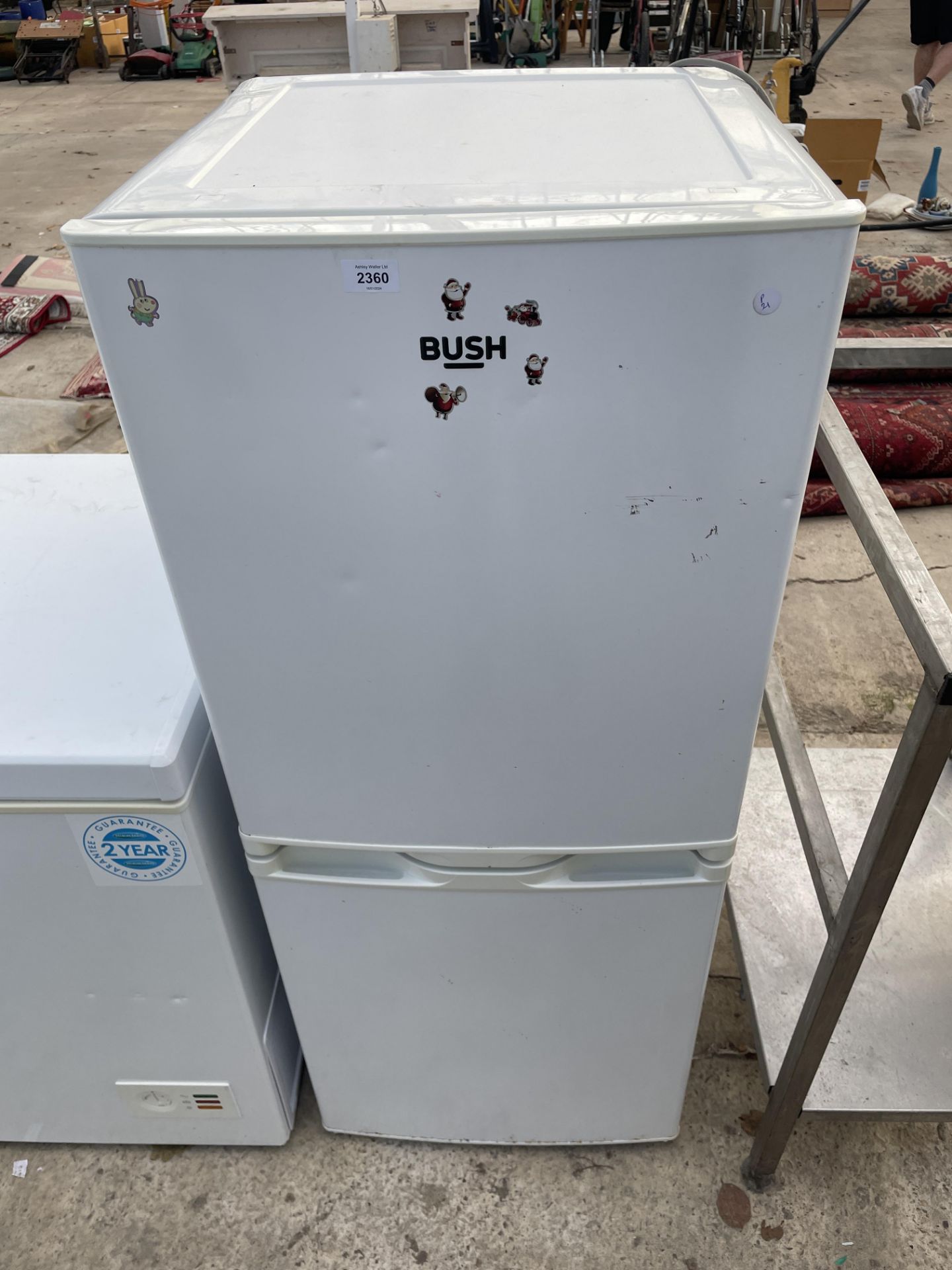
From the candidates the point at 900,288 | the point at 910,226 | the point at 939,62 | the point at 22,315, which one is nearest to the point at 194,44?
the point at 22,315

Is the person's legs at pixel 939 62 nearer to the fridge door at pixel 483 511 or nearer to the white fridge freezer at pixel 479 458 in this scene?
the white fridge freezer at pixel 479 458

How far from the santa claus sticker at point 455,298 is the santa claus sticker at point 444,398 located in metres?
0.06

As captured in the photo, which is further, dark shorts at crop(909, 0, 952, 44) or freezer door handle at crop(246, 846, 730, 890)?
dark shorts at crop(909, 0, 952, 44)

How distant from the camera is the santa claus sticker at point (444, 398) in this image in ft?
2.48

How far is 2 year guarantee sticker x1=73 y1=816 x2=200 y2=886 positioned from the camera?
106 cm

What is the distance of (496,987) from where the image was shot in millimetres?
1256

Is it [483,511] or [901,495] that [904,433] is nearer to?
[901,495]

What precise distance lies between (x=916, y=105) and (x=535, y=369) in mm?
6377

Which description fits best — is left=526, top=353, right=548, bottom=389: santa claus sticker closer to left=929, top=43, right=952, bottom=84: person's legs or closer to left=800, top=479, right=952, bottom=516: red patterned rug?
left=800, top=479, right=952, bottom=516: red patterned rug

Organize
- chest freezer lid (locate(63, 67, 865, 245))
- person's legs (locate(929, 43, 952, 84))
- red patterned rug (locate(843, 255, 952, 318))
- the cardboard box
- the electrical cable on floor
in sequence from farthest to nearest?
person's legs (locate(929, 43, 952, 84))
the electrical cable on floor
the cardboard box
red patterned rug (locate(843, 255, 952, 318))
chest freezer lid (locate(63, 67, 865, 245))

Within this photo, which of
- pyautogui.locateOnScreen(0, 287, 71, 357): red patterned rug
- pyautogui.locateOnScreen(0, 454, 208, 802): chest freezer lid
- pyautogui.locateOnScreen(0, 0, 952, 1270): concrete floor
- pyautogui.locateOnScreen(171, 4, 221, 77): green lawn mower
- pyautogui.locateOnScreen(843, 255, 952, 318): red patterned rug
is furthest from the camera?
pyautogui.locateOnScreen(171, 4, 221, 77): green lawn mower

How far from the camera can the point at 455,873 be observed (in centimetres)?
112

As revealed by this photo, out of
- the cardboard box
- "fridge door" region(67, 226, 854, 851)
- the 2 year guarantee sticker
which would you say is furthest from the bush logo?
the cardboard box

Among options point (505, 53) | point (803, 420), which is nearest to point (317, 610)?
point (803, 420)
